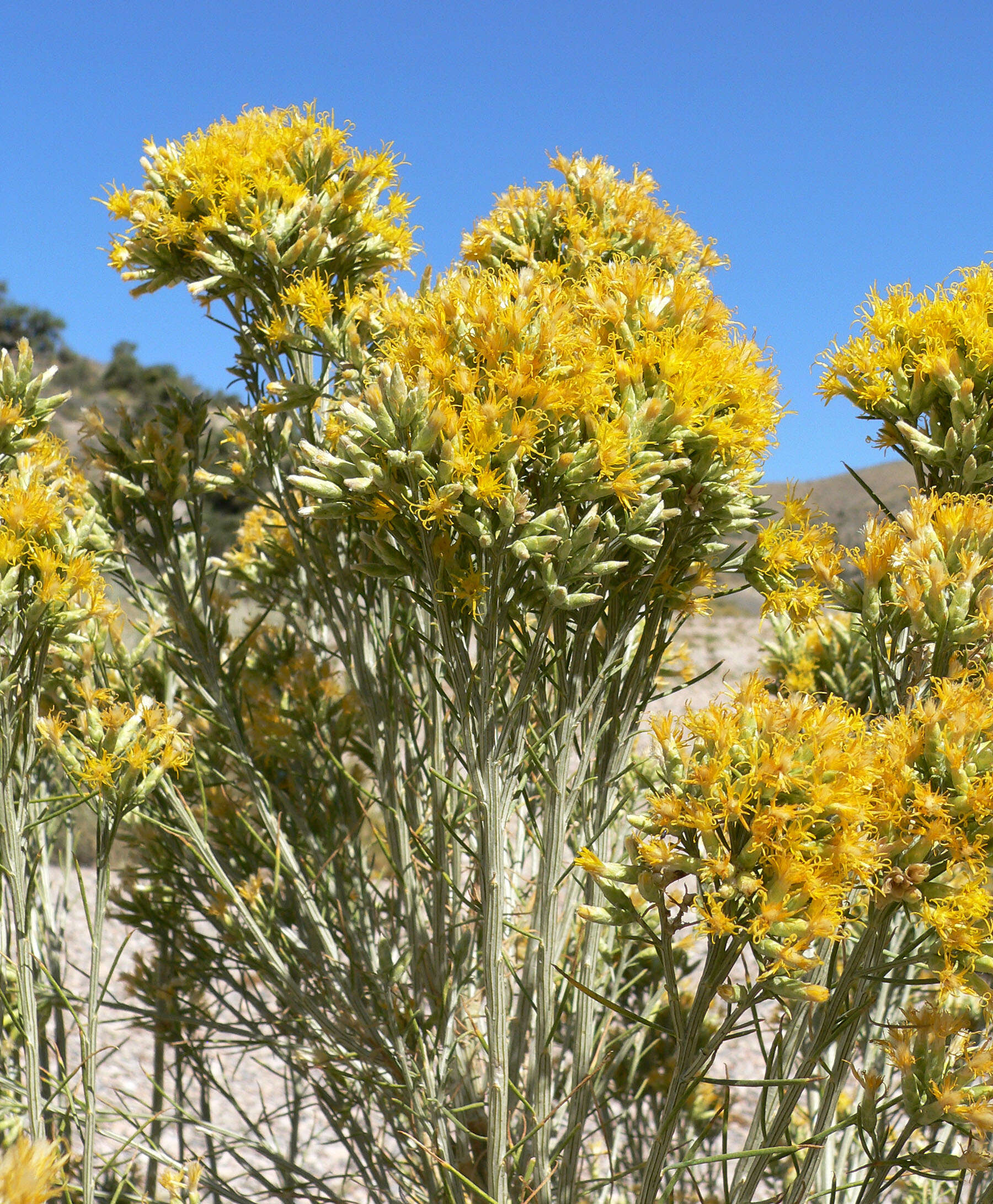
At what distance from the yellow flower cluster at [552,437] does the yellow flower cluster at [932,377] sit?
29cm

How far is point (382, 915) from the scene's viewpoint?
3.95 metres

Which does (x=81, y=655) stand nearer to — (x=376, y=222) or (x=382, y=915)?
(x=376, y=222)

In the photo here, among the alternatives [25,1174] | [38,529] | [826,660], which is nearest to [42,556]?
[38,529]

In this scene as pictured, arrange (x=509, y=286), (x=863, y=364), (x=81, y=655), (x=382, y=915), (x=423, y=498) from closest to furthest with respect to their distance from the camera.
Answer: (x=423, y=498) → (x=509, y=286) → (x=863, y=364) → (x=81, y=655) → (x=382, y=915)

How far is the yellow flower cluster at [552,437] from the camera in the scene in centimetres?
156

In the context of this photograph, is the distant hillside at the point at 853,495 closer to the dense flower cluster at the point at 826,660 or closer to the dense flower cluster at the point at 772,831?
the dense flower cluster at the point at 826,660

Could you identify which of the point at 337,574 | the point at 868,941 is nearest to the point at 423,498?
the point at 337,574

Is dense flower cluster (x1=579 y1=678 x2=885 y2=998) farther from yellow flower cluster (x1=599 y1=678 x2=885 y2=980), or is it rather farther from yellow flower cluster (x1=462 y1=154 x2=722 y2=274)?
yellow flower cluster (x1=462 y1=154 x2=722 y2=274)

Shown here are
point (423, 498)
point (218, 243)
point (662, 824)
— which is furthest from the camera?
point (218, 243)

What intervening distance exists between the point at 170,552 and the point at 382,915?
210 centimetres

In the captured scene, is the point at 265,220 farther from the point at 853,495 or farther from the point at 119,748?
the point at 853,495

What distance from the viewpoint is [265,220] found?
2.18 meters

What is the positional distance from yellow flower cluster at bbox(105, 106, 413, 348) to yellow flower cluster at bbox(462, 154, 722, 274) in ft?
0.86

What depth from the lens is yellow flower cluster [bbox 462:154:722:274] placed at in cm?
242
